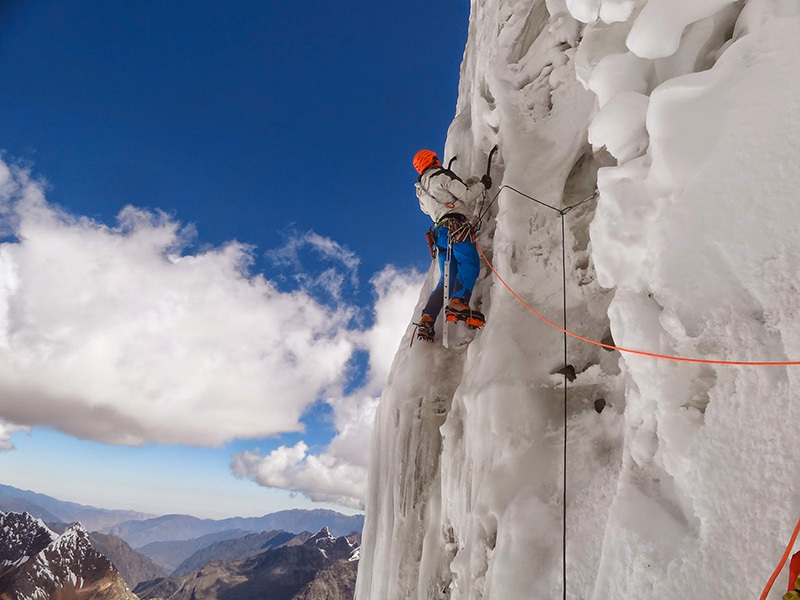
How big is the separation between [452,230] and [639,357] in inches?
128

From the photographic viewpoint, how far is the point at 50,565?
5447cm

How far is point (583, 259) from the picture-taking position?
4.18m

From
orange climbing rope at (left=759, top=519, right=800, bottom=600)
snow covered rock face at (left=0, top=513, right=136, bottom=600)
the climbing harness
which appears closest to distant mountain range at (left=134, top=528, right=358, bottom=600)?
snow covered rock face at (left=0, top=513, right=136, bottom=600)

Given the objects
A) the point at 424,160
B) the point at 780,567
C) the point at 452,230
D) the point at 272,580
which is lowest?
the point at 272,580

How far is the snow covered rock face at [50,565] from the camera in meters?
51.4

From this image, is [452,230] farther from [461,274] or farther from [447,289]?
[447,289]

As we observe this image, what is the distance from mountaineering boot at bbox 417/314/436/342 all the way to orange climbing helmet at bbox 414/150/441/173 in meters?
2.26

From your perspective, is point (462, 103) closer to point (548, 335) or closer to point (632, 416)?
A: point (548, 335)

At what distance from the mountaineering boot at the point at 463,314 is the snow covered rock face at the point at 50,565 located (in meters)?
69.5

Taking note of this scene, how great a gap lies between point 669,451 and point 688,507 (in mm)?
262

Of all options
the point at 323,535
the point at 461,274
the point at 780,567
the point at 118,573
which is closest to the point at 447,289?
the point at 461,274

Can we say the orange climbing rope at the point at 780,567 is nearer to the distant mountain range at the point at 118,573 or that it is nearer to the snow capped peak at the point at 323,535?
the distant mountain range at the point at 118,573

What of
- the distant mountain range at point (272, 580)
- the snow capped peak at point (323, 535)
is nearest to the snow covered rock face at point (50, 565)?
the distant mountain range at point (272, 580)

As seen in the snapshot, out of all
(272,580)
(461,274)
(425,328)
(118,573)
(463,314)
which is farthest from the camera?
(272,580)
